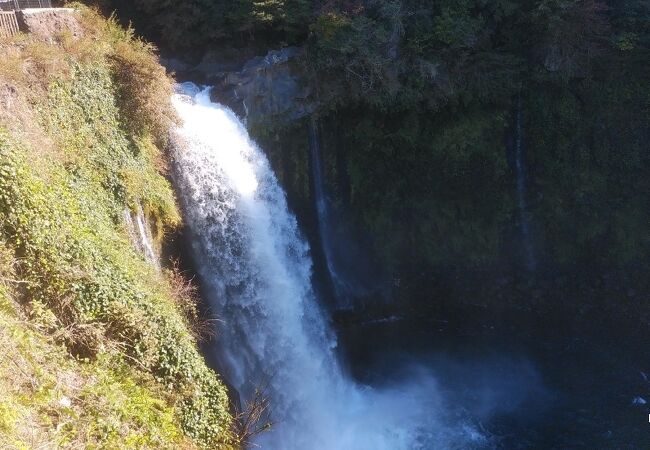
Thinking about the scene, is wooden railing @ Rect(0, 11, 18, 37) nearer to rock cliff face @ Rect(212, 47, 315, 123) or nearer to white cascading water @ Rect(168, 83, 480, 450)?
white cascading water @ Rect(168, 83, 480, 450)

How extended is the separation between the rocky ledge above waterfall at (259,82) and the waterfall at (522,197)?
6.55 m

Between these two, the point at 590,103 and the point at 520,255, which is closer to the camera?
the point at 590,103

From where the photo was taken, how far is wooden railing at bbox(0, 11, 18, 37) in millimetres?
10305

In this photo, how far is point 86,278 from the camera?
25.9 ft

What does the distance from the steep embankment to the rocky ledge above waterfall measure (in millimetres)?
3483

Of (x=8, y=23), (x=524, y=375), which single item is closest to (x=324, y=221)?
(x=524, y=375)

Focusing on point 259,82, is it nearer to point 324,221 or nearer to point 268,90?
point 268,90

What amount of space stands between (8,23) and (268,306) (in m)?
8.28

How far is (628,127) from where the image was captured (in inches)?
619

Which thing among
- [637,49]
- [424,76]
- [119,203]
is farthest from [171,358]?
[637,49]

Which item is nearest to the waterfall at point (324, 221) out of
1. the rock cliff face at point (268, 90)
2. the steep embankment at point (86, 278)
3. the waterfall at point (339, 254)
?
the waterfall at point (339, 254)

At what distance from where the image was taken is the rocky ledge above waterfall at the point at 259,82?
14516 millimetres

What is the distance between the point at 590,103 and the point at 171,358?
14226 millimetres

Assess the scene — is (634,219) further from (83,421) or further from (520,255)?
(83,421)
